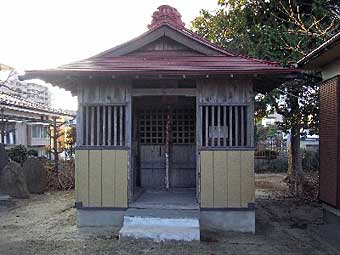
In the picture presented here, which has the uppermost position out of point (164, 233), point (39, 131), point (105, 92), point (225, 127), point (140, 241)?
point (105, 92)

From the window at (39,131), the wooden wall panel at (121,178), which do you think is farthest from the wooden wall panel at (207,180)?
the window at (39,131)

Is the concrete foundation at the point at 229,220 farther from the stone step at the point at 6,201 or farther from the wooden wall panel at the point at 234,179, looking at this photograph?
the stone step at the point at 6,201

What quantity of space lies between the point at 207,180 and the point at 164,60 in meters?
2.76

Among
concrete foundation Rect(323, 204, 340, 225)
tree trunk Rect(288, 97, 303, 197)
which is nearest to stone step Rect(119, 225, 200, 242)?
concrete foundation Rect(323, 204, 340, 225)

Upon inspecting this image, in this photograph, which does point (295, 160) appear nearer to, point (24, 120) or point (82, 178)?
point (82, 178)

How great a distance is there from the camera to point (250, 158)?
342 inches

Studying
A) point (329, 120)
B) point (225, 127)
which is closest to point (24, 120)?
point (225, 127)

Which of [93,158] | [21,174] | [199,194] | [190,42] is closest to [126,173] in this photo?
[93,158]

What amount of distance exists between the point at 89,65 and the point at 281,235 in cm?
527

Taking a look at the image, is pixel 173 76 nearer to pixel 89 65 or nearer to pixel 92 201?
pixel 89 65

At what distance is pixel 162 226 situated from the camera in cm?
789

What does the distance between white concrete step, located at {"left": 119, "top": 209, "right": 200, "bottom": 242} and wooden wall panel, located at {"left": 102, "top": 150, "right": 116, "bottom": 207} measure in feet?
2.24

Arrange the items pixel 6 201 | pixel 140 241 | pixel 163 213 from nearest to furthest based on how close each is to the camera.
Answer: pixel 140 241 → pixel 163 213 → pixel 6 201

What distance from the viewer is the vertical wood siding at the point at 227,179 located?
867 centimetres
